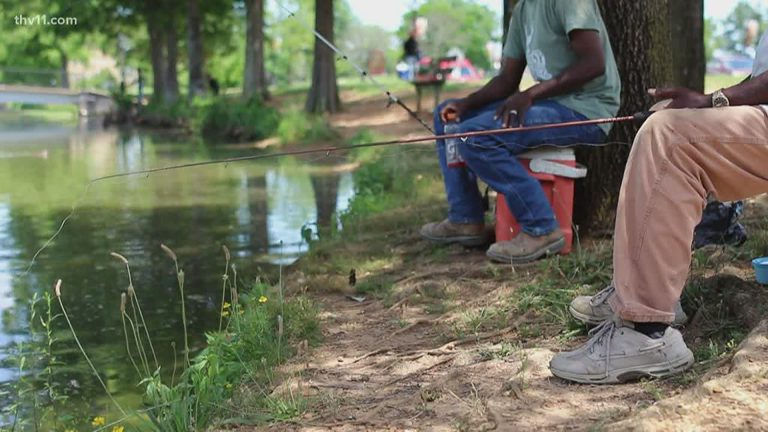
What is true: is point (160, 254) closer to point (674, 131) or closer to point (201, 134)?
point (674, 131)

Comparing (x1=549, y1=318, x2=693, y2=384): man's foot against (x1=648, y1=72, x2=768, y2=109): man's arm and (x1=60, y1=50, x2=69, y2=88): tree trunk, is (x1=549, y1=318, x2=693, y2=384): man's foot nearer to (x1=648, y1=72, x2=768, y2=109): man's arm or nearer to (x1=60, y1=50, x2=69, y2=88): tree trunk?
(x1=648, y1=72, x2=768, y2=109): man's arm

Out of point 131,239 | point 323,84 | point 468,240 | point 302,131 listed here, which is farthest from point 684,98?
point 323,84

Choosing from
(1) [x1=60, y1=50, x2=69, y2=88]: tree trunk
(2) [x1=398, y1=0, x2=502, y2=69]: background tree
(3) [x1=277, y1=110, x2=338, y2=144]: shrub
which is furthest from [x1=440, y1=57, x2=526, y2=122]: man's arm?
(2) [x1=398, y1=0, x2=502, y2=69]: background tree

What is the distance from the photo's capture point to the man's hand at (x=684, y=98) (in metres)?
3.33

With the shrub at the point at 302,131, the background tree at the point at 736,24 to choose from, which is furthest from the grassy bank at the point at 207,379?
the background tree at the point at 736,24

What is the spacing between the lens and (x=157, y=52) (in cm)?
3466

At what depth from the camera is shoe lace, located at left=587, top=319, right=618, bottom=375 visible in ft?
10.7

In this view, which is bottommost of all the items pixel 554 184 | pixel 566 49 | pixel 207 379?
pixel 207 379

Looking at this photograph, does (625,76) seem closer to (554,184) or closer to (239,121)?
(554,184)

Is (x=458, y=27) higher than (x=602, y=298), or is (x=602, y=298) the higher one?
(x=458, y=27)

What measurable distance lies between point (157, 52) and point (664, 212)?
33.0 metres

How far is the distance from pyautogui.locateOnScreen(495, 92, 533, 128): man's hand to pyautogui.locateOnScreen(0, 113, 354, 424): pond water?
950 mm

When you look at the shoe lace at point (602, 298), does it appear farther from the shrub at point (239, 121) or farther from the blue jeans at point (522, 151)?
the shrub at point (239, 121)

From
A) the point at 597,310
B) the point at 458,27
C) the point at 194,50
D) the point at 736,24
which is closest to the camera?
the point at 597,310
